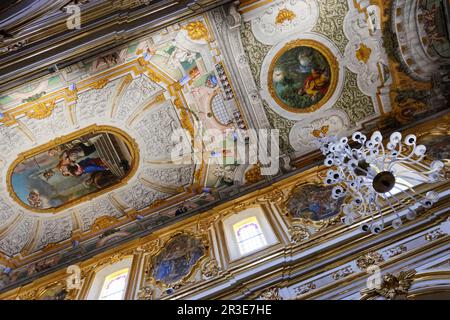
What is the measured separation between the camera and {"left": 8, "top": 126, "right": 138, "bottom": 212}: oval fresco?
9375mm

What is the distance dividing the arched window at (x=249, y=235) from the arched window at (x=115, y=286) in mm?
3063

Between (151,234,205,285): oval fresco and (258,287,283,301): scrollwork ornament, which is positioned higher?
(151,234,205,285): oval fresco

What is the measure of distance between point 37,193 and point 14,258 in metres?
2.43

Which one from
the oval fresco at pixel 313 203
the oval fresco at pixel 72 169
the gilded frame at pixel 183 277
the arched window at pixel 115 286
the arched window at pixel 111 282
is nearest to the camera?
the gilded frame at pixel 183 277

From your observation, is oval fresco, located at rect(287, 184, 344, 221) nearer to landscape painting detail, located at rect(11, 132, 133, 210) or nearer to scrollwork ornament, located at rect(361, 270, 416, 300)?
scrollwork ornament, located at rect(361, 270, 416, 300)

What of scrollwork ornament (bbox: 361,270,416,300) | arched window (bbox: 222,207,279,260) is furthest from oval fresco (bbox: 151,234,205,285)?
scrollwork ornament (bbox: 361,270,416,300)

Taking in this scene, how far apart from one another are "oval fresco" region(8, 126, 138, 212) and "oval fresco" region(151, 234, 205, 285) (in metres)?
2.52

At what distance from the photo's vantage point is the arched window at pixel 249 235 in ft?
26.4

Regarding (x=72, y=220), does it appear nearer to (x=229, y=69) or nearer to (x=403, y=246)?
(x=229, y=69)

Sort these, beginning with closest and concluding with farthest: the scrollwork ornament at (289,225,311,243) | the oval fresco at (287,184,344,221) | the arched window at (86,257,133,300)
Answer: the scrollwork ornament at (289,225,311,243), the oval fresco at (287,184,344,221), the arched window at (86,257,133,300)

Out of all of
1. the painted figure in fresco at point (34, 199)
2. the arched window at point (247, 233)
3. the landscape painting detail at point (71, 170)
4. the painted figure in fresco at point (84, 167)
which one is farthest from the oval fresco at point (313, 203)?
the painted figure in fresco at point (34, 199)

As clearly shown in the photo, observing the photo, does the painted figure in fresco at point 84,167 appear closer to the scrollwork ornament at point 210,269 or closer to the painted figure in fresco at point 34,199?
the painted figure in fresco at point 34,199

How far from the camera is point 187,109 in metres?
9.48
